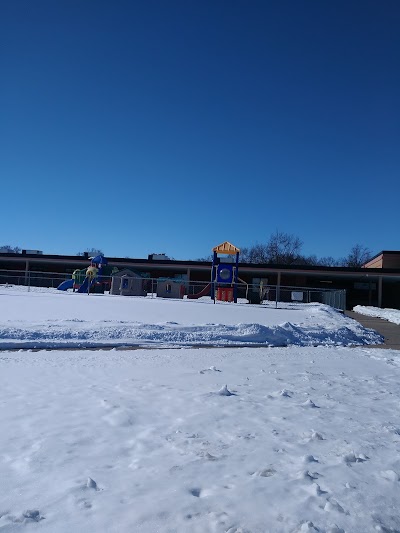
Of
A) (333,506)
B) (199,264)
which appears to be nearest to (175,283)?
(199,264)

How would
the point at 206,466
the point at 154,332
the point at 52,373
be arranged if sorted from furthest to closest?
the point at 154,332
the point at 52,373
the point at 206,466

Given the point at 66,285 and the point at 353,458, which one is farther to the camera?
the point at 66,285

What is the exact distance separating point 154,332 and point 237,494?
9213mm

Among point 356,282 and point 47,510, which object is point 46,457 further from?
point 356,282

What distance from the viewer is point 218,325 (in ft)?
44.5

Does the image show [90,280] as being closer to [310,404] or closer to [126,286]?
[126,286]

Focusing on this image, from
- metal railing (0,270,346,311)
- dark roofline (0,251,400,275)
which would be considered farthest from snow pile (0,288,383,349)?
dark roofline (0,251,400,275)

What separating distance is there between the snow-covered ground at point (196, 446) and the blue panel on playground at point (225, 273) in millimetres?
19238

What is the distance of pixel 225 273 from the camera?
92.2 ft

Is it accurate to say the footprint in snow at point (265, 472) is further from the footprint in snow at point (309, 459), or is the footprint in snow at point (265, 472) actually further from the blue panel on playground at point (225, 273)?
the blue panel on playground at point (225, 273)

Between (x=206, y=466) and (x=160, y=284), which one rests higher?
(x=160, y=284)

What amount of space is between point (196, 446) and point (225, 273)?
2418 centimetres

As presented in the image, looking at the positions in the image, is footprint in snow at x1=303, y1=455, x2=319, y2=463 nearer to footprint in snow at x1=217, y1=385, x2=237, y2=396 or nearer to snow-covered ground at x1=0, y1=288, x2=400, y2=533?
snow-covered ground at x1=0, y1=288, x2=400, y2=533

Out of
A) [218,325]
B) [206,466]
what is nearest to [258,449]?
[206,466]
